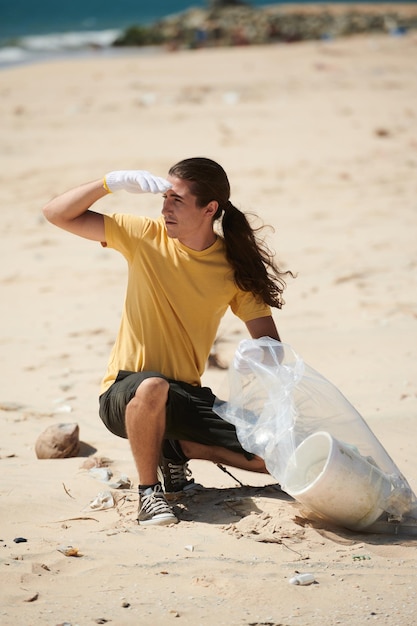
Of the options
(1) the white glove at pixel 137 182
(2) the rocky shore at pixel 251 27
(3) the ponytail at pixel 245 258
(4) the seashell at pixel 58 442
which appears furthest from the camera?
(2) the rocky shore at pixel 251 27

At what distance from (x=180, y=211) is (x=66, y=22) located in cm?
5135

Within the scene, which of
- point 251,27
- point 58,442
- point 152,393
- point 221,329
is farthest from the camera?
point 251,27

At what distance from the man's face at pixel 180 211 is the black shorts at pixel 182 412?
0.55 meters

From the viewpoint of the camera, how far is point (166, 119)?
11.7m

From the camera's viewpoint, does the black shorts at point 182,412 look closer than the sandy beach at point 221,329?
No

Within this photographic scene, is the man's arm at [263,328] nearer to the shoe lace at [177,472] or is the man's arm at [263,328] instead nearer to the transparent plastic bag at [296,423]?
the transparent plastic bag at [296,423]

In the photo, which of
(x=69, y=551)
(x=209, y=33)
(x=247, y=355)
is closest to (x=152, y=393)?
(x=247, y=355)

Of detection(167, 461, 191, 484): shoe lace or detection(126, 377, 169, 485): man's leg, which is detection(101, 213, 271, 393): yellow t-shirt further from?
detection(167, 461, 191, 484): shoe lace

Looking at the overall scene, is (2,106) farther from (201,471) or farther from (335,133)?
(201,471)

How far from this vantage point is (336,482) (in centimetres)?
305

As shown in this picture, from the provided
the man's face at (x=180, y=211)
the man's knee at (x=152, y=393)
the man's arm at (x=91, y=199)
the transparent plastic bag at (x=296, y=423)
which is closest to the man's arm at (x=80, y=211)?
the man's arm at (x=91, y=199)

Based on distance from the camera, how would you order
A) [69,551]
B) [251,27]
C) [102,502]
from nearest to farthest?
[69,551], [102,502], [251,27]

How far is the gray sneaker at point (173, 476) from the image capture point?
11.7 feet

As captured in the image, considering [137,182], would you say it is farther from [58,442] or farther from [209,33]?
[209,33]
